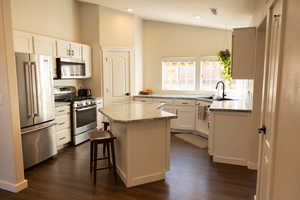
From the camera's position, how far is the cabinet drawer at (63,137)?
4.06 m

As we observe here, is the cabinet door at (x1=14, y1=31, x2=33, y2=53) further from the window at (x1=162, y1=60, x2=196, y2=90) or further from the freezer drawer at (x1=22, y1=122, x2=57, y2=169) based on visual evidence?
the window at (x1=162, y1=60, x2=196, y2=90)

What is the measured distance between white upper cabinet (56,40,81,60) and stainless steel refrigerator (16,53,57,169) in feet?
2.80

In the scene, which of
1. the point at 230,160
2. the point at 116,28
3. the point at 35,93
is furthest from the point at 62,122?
the point at 230,160

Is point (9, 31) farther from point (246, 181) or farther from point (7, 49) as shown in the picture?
point (246, 181)

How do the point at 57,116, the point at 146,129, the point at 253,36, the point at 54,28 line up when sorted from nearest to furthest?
the point at 146,129 → the point at 253,36 → the point at 57,116 → the point at 54,28

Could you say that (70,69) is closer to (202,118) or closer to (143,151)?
(143,151)

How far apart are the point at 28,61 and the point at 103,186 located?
2082mm

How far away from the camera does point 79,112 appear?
443 cm

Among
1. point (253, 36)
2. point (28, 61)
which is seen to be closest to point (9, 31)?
point (28, 61)

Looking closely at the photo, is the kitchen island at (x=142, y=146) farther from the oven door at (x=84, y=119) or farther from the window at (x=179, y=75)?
the window at (x=179, y=75)

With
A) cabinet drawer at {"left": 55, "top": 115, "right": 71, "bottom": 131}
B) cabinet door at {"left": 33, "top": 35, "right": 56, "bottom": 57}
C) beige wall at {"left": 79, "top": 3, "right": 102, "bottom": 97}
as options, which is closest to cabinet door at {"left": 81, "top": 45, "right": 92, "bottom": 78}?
beige wall at {"left": 79, "top": 3, "right": 102, "bottom": 97}

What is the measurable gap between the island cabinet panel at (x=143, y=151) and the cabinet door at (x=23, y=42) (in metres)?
2.07

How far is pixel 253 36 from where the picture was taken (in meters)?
3.07

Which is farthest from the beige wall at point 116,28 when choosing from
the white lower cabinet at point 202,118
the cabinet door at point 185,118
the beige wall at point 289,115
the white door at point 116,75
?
the beige wall at point 289,115
